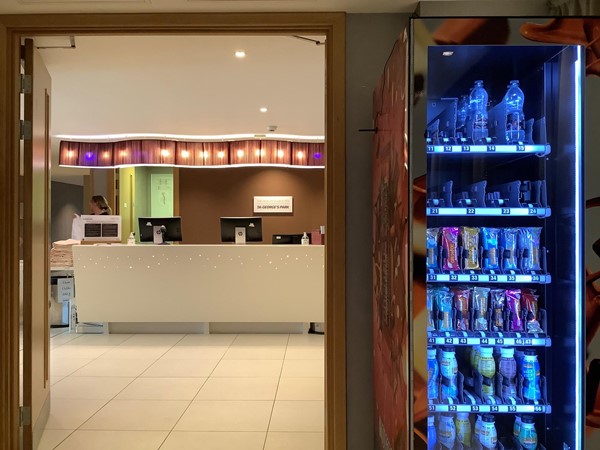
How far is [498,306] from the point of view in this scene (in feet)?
6.30

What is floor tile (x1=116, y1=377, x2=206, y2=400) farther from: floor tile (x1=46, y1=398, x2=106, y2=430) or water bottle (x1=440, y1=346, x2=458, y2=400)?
water bottle (x1=440, y1=346, x2=458, y2=400)

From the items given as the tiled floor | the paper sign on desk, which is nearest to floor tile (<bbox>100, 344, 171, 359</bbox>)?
the tiled floor

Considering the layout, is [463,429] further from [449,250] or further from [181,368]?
[181,368]

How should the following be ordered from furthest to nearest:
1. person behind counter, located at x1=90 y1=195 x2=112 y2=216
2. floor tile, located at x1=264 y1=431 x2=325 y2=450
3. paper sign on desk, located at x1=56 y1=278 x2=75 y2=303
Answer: person behind counter, located at x1=90 y1=195 x2=112 y2=216 < paper sign on desk, located at x1=56 y1=278 x2=75 y2=303 < floor tile, located at x1=264 y1=431 x2=325 y2=450

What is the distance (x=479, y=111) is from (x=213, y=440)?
244 cm

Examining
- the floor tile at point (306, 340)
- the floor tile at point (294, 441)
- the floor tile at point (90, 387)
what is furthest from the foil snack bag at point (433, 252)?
the floor tile at point (306, 340)

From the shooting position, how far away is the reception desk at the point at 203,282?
216 inches

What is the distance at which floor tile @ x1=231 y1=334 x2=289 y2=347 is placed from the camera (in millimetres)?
5348

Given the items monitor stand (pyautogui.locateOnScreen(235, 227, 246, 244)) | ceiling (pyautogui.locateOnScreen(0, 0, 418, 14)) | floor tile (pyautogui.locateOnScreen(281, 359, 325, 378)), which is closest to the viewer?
ceiling (pyautogui.locateOnScreen(0, 0, 418, 14))

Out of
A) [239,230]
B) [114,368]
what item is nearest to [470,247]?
[114,368]

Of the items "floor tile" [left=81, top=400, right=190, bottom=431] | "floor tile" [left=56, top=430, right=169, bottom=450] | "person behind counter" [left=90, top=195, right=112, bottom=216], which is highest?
"person behind counter" [left=90, top=195, right=112, bottom=216]

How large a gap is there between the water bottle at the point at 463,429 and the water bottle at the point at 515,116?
1.18 m

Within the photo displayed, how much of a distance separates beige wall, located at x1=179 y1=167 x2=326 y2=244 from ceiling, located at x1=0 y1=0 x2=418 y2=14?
21.8 feet

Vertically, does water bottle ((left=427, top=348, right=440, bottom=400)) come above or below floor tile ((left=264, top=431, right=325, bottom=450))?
above
